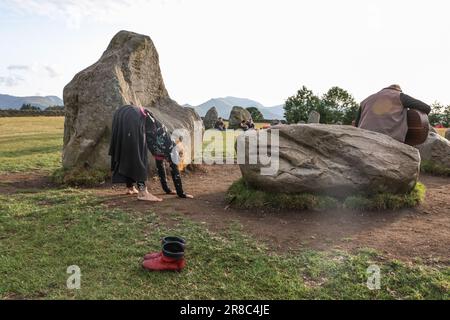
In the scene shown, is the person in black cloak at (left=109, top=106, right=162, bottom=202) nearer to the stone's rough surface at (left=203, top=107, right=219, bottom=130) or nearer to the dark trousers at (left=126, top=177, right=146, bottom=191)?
A: the dark trousers at (left=126, top=177, right=146, bottom=191)

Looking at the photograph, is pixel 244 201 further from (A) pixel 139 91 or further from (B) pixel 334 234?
(A) pixel 139 91

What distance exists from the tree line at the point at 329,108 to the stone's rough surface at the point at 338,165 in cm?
4123

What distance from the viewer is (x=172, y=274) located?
452 centimetres

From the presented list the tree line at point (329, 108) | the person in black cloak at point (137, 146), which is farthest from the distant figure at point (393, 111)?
the tree line at point (329, 108)

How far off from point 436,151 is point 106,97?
920 cm

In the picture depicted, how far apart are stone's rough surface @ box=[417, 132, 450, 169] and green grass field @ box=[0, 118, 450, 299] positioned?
7.73 meters

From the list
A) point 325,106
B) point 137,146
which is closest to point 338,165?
point 137,146

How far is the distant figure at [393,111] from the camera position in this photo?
8.45 m

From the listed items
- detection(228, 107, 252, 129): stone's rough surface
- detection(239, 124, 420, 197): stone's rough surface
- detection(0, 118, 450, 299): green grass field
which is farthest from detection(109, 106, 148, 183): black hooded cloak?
detection(228, 107, 252, 129): stone's rough surface

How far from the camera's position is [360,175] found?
705 cm

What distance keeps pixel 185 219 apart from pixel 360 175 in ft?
10.2

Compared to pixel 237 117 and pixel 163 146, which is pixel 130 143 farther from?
pixel 237 117

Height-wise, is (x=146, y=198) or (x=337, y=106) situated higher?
(x=337, y=106)
